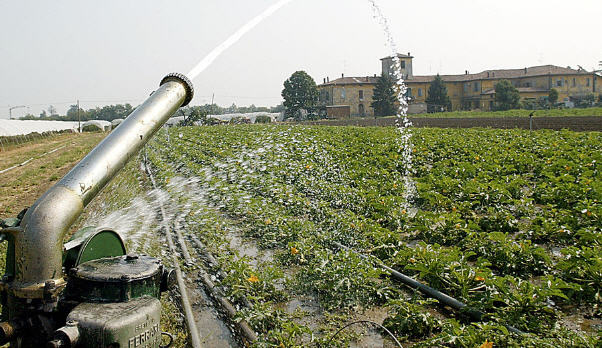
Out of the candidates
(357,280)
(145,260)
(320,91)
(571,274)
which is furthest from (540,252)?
(320,91)

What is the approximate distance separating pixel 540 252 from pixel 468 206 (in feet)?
9.84

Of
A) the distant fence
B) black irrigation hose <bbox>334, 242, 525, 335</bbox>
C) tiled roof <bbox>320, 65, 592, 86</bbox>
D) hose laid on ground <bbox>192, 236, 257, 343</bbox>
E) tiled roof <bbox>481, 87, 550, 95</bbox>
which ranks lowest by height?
hose laid on ground <bbox>192, 236, 257, 343</bbox>

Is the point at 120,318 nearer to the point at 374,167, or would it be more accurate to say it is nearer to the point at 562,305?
the point at 562,305

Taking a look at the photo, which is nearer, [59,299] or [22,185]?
[59,299]

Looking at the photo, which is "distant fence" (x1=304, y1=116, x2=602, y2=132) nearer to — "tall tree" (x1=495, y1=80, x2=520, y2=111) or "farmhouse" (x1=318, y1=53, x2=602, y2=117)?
"tall tree" (x1=495, y1=80, x2=520, y2=111)

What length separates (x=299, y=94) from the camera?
6400 cm

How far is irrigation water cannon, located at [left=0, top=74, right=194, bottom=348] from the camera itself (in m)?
2.61

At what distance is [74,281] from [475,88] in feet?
250

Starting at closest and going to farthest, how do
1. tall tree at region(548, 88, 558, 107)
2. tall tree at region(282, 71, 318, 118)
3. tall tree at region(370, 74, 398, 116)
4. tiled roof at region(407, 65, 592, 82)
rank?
tall tree at region(370, 74, 398, 116) < tall tree at region(548, 88, 558, 107) < tall tree at region(282, 71, 318, 118) < tiled roof at region(407, 65, 592, 82)

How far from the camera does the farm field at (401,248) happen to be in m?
4.28

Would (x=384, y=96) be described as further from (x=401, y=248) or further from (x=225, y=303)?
(x=225, y=303)

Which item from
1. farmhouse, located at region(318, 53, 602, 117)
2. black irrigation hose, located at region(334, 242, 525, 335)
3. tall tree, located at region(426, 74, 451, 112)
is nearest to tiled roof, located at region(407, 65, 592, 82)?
farmhouse, located at region(318, 53, 602, 117)

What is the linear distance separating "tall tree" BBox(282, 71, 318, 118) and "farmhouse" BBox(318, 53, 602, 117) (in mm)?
4574

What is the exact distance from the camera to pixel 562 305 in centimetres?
472
